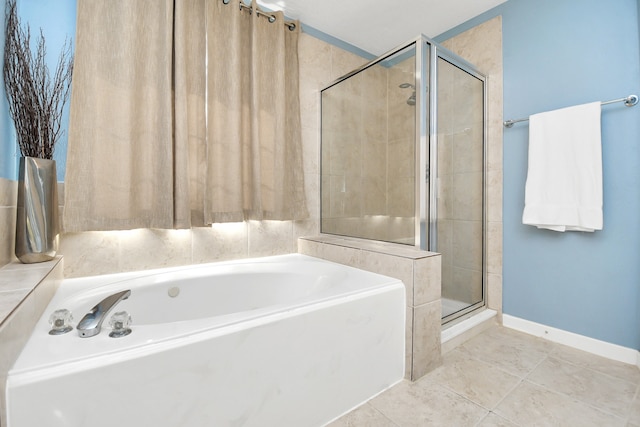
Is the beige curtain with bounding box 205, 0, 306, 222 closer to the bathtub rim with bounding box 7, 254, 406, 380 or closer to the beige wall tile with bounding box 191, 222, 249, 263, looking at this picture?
the beige wall tile with bounding box 191, 222, 249, 263

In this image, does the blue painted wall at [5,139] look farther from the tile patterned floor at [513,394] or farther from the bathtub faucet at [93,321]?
the tile patterned floor at [513,394]

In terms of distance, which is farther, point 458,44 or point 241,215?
point 458,44

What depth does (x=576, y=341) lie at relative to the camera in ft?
5.65

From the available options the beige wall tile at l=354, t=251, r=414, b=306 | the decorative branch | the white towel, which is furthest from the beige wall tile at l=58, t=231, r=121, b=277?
the white towel

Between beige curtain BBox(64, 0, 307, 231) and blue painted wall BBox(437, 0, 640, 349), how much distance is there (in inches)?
64.0

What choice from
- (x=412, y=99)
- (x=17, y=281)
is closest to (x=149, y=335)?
(x=17, y=281)

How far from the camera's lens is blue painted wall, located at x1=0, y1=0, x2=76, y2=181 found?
1311mm

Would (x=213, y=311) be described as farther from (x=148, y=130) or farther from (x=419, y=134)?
(x=419, y=134)

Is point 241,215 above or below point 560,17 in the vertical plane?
below

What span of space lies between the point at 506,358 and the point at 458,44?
2.29 meters

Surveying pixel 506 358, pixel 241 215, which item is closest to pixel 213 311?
pixel 241 215

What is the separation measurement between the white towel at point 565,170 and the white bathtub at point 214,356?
115cm

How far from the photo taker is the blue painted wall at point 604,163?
155 cm

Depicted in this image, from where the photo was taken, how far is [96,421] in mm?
683
